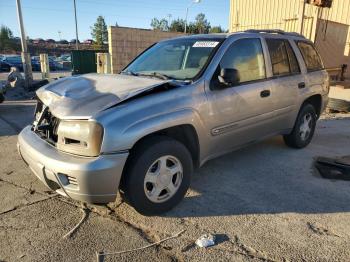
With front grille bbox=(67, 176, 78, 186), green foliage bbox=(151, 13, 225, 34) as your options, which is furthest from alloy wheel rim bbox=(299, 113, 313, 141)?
green foliage bbox=(151, 13, 225, 34)

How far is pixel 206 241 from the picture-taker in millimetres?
2998

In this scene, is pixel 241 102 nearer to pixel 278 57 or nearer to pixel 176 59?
pixel 176 59

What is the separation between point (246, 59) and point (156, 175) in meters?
1.98

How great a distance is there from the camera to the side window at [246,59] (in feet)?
13.4

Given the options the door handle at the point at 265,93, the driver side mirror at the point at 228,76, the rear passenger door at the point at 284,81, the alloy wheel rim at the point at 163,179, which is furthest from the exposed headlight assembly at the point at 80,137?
the rear passenger door at the point at 284,81

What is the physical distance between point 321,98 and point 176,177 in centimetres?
353

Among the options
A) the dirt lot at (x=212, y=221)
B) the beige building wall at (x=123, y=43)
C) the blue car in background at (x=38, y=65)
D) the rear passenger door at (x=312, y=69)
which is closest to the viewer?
the dirt lot at (x=212, y=221)

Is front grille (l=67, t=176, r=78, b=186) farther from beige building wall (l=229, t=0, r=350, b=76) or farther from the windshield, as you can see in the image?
beige building wall (l=229, t=0, r=350, b=76)

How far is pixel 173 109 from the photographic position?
11.1ft

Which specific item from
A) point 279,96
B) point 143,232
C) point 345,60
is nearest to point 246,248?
point 143,232

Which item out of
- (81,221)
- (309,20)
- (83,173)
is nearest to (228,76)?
(83,173)

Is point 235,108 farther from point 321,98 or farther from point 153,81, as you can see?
point 321,98

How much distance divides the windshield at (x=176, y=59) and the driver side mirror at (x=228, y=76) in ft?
0.88

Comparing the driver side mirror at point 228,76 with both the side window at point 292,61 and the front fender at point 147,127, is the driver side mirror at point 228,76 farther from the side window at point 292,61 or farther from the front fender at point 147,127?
the side window at point 292,61
